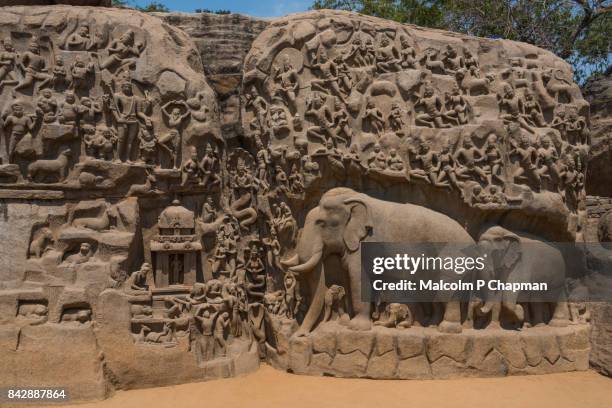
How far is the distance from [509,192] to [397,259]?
1821mm

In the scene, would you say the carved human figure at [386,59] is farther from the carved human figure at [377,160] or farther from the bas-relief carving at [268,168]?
the carved human figure at [377,160]

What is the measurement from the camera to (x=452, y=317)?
7613mm

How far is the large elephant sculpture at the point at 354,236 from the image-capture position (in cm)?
759

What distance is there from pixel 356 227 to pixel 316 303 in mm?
1135

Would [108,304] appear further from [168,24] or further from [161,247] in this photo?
[168,24]

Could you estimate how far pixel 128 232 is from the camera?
7.38m

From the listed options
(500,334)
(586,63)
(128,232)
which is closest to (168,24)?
(128,232)

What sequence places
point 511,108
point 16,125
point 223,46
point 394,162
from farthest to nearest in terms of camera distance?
point 223,46 → point 511,108 → point 394,162 → point 16,125

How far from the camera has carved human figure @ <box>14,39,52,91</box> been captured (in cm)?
730

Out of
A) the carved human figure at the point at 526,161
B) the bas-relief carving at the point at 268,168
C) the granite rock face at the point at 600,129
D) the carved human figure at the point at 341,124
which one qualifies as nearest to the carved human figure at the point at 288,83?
the bas-relief carving at the point at 268,168

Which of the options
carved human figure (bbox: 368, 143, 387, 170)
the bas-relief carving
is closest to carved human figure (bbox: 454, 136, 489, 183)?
the bas-relief carving

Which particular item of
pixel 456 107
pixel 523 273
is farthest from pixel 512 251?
pixel 456 107

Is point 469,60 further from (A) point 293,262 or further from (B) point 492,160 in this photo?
(A) point 293,262

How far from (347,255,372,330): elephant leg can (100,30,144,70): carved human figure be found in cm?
392
